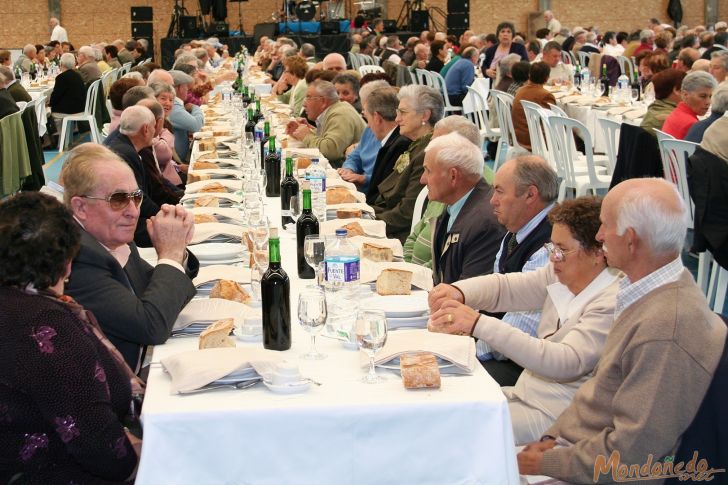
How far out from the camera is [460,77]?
11.1 m

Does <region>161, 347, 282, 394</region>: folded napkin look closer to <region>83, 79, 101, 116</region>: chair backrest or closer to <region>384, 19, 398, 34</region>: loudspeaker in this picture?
<region>83, 79, 101, 116</region>: chair backrest

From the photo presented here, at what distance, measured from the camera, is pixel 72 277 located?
7.82 feet

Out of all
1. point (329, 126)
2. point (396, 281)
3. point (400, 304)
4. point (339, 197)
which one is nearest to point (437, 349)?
A: point (400, 304)

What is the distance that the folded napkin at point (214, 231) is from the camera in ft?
11.2

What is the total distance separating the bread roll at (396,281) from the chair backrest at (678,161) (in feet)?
8.06

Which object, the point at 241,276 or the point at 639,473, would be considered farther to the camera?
the point at 241,276

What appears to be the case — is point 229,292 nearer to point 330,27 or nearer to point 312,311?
point 312,311

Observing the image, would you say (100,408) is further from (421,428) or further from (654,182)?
(654,182)

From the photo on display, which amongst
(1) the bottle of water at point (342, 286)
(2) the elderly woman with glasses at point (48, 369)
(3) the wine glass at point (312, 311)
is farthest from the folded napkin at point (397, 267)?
(2) the elderly woman with glasses at point (48, 369)

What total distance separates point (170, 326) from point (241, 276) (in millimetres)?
506

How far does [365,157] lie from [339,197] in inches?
70.7

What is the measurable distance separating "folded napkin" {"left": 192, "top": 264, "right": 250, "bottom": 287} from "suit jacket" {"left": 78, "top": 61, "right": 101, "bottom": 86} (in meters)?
9.78

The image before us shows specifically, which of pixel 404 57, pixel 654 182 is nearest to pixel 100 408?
pixel 654 182

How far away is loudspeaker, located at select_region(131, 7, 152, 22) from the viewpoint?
20688 millimetres
